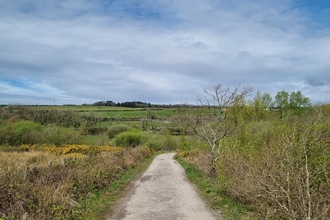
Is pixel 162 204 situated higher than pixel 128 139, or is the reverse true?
pixel 162 204

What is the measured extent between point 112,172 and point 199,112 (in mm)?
7456

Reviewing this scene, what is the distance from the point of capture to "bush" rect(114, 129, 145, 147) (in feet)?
175

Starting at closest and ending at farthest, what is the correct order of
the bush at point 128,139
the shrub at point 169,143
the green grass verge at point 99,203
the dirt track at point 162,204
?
the green grass verge at point 99,203 → the dirt track at point 162,204 → the bush at point 128,139 → the shrub at point 169,143

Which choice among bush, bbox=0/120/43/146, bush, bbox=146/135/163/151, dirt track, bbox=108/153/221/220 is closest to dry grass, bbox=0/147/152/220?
dirt track, bbox=108/153/221/220

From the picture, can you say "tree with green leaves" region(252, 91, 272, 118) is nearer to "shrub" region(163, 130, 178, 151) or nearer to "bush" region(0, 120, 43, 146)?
"shrub" region(163, 130, 178, 151)

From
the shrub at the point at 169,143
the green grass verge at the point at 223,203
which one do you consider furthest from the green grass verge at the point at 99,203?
the shrub at the point at 169,143

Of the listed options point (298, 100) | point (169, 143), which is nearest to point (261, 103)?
point (298, 100)

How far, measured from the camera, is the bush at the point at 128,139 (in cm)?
5345

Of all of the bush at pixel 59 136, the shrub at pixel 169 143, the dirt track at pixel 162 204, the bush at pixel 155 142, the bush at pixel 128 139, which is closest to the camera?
the dirt track at pixel 162 204

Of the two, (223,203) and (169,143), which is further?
(169,143)

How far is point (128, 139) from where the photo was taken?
54.0 metres

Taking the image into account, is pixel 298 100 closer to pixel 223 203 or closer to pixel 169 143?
pixel 169 143

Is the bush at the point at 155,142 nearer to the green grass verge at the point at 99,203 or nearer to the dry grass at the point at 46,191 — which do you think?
the green grass verge at the point at 99,203

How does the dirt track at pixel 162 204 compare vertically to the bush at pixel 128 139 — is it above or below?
above
